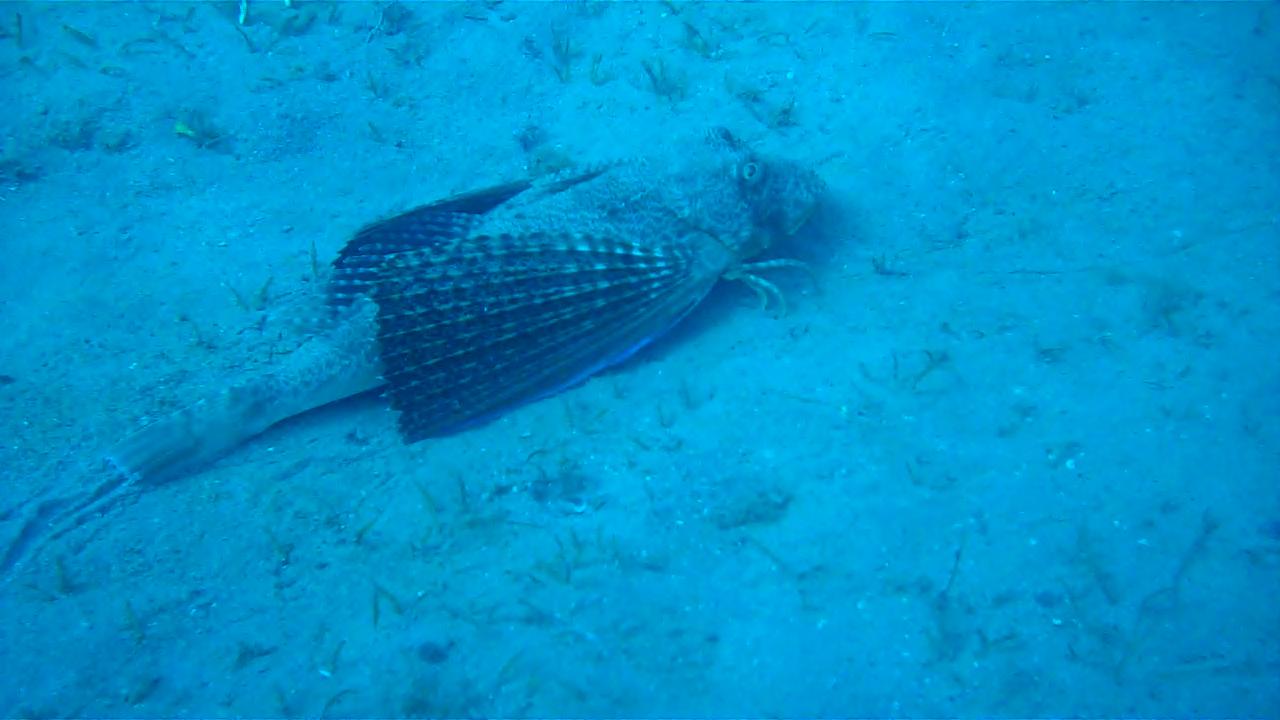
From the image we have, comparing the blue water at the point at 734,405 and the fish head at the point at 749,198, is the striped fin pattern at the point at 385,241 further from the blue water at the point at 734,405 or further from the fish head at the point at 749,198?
the fish head at the point at 749,198

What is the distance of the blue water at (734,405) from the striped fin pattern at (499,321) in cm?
24

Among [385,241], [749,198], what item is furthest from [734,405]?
[385,241]

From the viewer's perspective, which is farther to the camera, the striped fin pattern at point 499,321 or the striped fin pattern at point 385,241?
the striped fin pattern at point 385,241

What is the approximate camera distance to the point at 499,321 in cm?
425

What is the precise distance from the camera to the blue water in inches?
129

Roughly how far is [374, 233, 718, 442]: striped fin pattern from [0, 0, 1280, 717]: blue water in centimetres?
24

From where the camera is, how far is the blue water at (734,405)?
10.8ft

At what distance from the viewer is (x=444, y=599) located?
362cm

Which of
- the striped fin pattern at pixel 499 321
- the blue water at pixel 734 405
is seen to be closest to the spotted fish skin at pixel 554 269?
the striped fin pattern at pixel 499 321

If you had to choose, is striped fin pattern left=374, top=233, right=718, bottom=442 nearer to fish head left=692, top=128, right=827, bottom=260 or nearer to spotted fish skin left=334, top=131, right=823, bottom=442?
spotted fish skin left=334, top=131, right=823, bottom=442

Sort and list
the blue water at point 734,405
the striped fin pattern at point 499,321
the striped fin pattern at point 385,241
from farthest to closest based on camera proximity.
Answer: the striped fin pattern at point 385,241, the striped fin pattern at point 499,321, the blue water at point 734,405

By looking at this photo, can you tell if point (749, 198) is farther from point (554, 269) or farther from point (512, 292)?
point (512, 292)

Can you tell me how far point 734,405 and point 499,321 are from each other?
1571 mm

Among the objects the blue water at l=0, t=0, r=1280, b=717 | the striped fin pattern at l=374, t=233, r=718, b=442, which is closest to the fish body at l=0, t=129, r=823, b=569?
the striped fin pattern at l=374, t=233, r=718, b=442
